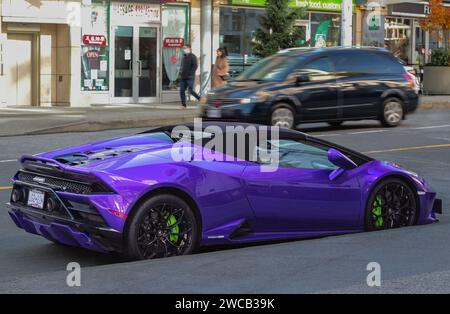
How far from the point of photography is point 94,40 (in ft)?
91.4

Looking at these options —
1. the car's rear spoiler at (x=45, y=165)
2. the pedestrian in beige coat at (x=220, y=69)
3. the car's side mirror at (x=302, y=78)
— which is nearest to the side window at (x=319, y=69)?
the car's side mirror at (x=302, y=78)

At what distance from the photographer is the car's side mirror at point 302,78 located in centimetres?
1944

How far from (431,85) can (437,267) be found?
90.9 feet

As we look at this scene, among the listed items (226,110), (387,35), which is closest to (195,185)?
(226,110)

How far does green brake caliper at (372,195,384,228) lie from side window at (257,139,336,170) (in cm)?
59

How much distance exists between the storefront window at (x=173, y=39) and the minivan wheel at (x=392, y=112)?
10.6 m

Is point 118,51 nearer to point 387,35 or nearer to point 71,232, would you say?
point 387,35

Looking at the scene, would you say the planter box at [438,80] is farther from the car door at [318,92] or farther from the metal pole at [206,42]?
the car door at [318,92]

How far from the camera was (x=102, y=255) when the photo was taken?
8484mm

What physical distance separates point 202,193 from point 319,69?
40.2 ft

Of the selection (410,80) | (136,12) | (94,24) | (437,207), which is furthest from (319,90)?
(136,12)

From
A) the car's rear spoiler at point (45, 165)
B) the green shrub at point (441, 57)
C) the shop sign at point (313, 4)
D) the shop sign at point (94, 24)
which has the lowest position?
the car's rear spoiler at point (45, 165)

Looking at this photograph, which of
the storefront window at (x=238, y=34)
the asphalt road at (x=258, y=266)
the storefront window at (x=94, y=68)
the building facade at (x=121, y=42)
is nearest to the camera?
the asphalt road at (x=258, y=266)

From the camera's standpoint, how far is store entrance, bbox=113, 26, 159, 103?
2873cm
